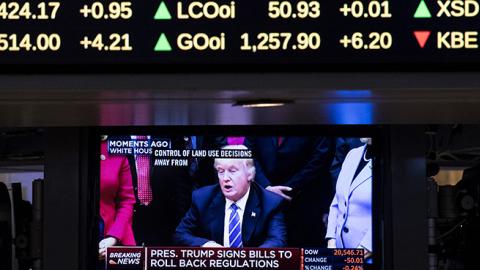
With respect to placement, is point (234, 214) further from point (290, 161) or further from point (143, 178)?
point (143, 178)

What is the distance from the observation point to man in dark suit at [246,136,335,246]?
5.26m

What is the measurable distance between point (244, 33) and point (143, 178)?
2.35 m

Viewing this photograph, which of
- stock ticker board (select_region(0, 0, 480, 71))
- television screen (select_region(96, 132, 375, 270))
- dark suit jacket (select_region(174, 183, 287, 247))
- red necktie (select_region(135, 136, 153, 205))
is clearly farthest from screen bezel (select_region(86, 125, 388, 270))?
stock ticker board (select_region(0, 0, 480, 71))

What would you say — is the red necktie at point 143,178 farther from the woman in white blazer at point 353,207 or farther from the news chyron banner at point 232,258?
the woman in white blazer at point 353,207

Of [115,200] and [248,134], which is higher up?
[248,134]

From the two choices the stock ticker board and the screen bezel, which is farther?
the screen bezel

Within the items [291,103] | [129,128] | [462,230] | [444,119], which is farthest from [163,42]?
[462,230]

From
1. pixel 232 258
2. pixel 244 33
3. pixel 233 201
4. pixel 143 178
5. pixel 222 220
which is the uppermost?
pixel 244 33

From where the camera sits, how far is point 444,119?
448cm

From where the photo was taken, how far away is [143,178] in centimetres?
527

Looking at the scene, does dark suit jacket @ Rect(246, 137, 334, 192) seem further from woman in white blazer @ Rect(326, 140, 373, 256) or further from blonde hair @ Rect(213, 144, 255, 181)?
woman in white blazer @ Rect(326, 140, 373, 256)

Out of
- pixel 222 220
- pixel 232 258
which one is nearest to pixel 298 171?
pixel 222 220

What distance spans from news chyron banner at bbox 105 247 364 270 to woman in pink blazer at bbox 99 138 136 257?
0.06 m

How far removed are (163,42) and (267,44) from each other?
1.10ft
